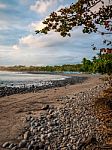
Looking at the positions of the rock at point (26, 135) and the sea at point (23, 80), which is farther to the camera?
the sea at point (23, 80)

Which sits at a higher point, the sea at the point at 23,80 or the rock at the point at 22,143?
the rock at the point at 22,143

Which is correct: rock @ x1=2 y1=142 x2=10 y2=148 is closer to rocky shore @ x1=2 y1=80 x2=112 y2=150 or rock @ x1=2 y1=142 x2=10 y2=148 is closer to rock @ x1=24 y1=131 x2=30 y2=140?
rocky shore @ x1=2 y1=80 x2=112 y2=150

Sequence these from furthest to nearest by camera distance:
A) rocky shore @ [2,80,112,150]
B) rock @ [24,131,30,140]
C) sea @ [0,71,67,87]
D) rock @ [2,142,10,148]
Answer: sea @ [0,71,67,87] < rock @ [24,131,30,140] < rock @ [2,142,10,148] < rocky shore @ [2,80,112,150]

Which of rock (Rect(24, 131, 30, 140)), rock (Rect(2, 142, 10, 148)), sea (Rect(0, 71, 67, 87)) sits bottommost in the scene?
sea (Rect(0, 71, 67, 87))

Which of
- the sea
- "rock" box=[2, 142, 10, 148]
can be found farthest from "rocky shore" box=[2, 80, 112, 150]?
the sea

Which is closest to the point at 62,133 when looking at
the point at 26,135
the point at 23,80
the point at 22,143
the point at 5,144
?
the point at 26,135

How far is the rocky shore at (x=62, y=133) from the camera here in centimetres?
1215

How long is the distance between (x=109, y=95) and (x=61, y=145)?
8.52 ft

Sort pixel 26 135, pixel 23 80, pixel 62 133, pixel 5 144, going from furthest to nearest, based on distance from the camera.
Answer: pixel 23 80 < pixel 62 133 < pixel 26 135 < pixel 5 144

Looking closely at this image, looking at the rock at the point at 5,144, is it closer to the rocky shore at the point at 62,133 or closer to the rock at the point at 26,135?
the rocky shore at the point at 62,133

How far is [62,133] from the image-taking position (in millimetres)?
13617

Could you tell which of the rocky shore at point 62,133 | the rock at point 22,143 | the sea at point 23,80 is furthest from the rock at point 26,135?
the sea at point 23,80

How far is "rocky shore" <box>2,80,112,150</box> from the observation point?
12.1 m

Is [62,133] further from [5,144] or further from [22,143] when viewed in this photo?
[5,144]
